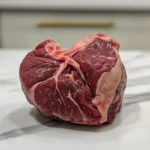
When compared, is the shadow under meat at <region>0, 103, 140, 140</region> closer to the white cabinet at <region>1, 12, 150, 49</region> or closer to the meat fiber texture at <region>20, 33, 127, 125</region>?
the meat fiber texture at <region>20, 33, 127, 125</region>

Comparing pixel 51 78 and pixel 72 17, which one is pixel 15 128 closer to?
pixel 51 78

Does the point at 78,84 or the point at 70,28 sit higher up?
the point at 78,84

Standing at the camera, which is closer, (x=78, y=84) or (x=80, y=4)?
(x=78, y=84)

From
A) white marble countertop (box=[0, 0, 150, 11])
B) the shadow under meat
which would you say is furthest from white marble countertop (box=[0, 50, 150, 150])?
white marble countertop (box=[0, 0, 150, 11])

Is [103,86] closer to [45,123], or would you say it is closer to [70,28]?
[45,123]

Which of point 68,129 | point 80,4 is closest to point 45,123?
point 68,129

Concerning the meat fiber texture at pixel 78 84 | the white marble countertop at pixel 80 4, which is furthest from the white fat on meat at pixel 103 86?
the white marble countertop at pixel 80 4
